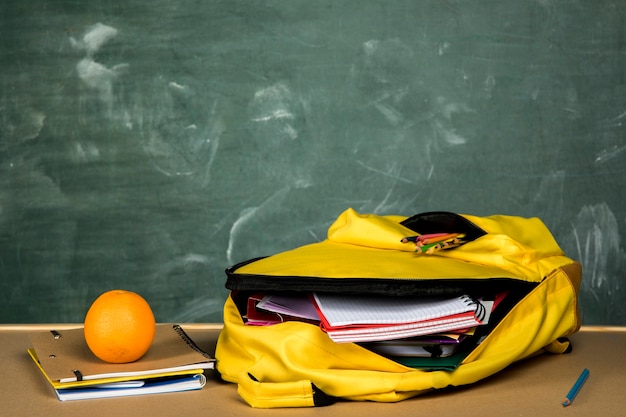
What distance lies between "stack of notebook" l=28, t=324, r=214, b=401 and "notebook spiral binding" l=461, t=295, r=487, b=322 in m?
0.28

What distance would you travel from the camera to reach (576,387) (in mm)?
789

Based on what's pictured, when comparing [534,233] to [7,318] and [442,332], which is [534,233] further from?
[7,318]

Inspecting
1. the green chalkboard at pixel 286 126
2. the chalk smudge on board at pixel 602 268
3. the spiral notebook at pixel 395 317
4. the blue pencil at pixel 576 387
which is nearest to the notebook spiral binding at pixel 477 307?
the spiral notebook at pixel 395 317

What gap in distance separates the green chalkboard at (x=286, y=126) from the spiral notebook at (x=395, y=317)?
5.05ft

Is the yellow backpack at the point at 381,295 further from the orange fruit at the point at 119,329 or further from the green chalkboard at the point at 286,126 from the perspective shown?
the green chalkboard at the point at 286,126

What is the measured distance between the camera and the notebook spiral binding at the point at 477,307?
0.79 meters

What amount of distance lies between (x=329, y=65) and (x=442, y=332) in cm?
164

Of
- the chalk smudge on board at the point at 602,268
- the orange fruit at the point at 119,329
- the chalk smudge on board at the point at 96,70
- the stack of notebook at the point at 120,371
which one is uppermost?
the chalk smudge on board at the point at 96,70

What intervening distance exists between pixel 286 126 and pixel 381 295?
5.20ft

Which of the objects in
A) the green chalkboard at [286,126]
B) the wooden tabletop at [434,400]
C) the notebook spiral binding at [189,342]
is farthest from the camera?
the green chalkboard at [286,126]

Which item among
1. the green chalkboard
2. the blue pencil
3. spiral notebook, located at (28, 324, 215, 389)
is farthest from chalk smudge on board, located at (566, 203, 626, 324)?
spiral notebook, located at (28, 324, 215, 389)

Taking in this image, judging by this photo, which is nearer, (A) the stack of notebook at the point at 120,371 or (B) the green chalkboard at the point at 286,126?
(A) the stack of notebook at the point at 120,371

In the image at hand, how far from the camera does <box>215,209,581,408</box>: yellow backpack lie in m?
0.75

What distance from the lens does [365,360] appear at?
30.3 inches
